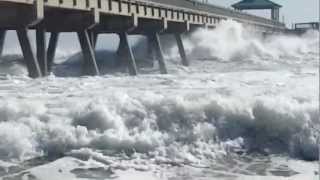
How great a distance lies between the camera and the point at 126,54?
44.8 metres

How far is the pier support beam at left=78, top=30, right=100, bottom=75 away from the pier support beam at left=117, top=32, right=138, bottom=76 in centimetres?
507

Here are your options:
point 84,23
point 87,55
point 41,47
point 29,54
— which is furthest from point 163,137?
point 87,55

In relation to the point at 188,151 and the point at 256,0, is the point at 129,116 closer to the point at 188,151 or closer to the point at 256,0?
the point at 188,151

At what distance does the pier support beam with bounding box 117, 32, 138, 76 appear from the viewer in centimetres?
4378

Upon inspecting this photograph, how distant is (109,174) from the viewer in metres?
11.3

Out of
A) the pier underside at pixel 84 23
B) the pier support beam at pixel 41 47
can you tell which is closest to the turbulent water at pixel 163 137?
the pier underside at pixel 84 23

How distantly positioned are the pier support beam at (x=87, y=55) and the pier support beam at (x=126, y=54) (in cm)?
507

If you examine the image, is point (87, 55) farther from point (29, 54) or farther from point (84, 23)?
point (29, 54)

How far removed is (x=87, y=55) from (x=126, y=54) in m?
6.45

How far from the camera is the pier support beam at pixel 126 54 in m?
43.8

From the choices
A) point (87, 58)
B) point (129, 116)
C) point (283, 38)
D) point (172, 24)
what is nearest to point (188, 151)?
point (129, 116)

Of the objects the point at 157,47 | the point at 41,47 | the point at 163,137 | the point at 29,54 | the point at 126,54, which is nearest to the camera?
the point at 163,137

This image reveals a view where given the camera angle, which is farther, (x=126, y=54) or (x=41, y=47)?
(x=126, y=54)

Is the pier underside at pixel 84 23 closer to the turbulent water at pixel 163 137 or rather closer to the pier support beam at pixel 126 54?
the pier support beam at pixel 126 54
